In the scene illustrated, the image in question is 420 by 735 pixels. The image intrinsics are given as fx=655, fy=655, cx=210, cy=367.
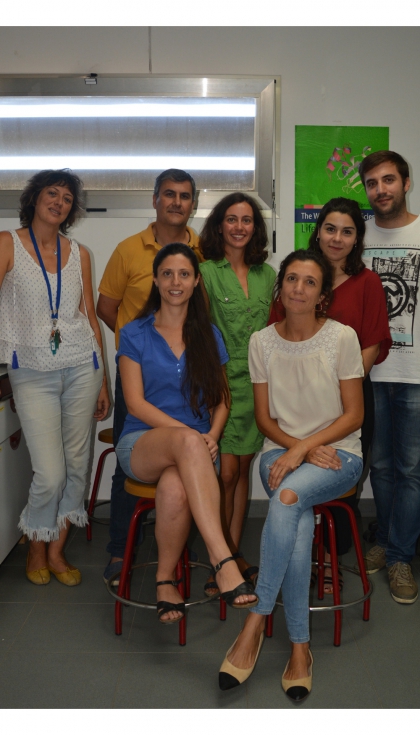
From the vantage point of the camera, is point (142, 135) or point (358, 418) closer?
point (358, 418)

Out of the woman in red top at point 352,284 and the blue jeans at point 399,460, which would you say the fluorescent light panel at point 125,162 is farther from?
the blue jeans at point 399,460

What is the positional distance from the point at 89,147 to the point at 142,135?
26 centimetres

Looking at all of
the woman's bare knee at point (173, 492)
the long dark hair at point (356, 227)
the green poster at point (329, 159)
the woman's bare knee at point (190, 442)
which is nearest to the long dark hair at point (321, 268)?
the long dark hair at point (356, 227)

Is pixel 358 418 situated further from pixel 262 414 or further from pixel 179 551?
pixel 179 551

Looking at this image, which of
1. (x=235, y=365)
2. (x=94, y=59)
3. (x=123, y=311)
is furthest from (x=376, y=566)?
(x=94, y=59)

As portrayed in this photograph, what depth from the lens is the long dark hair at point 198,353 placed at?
7.36 ft

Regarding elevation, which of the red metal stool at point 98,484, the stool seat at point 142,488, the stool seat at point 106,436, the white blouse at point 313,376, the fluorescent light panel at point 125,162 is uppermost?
the fluorescent light panel at point 125,162

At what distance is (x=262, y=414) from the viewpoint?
2.28 m

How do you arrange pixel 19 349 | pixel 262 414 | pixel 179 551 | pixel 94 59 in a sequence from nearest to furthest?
pixel 179 551, pixel 262 414, pixel 19 349, pixel 94 59

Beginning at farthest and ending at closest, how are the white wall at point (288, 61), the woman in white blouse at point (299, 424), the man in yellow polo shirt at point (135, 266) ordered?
the white wall at point (288, 61)
the man in yellow polo shirt at point (135, 266)
the woman in white blouse at point (299, 424)

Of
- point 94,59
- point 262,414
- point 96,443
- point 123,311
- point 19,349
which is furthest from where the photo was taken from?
point 96,443

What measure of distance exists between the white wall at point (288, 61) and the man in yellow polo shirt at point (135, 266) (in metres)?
0.71

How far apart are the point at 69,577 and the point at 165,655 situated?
0.65 meters

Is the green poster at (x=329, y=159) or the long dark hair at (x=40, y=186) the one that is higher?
the green poster at (x=329, y=159)
